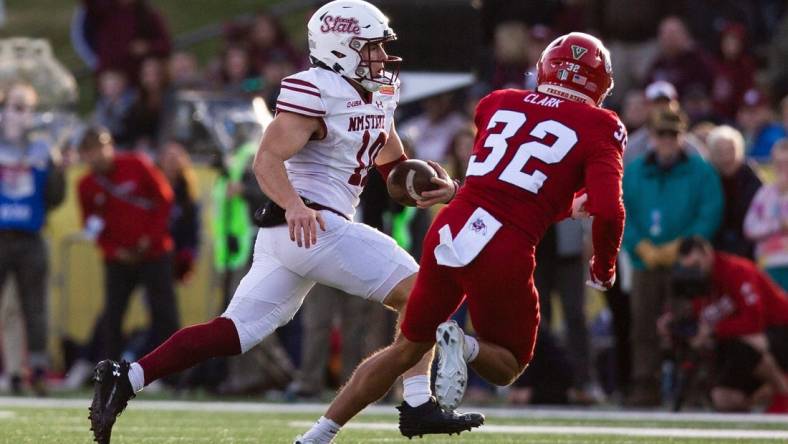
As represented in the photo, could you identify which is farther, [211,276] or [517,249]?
[211,276]

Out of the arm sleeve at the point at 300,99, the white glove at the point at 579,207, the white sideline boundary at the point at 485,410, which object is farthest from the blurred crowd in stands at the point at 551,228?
the arm sleeve at the point at 300,99

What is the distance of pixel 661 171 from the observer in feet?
34.7

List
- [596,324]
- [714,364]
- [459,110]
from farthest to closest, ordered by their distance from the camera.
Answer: [459,110] < [596,324] < [714,364]

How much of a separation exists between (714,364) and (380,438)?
3.24 m

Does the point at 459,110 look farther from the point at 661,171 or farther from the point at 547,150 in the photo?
the point at 547,150

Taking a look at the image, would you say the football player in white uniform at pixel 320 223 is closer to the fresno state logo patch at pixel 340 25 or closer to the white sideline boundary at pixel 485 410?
the fresno state logo patch at pixel 340 25

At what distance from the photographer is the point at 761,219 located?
10602mm

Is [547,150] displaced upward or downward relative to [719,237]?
upward

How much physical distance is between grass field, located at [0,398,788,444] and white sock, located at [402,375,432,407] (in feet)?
3.70

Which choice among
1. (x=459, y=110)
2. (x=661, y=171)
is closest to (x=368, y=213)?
(x=661, y=171)

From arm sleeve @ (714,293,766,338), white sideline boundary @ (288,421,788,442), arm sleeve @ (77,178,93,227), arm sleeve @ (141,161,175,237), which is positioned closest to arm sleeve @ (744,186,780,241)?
arm sleeve @ (714,293,766,338)

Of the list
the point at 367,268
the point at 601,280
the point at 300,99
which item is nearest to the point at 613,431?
the point at 601,280

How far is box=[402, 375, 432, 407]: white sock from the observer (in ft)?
20.4

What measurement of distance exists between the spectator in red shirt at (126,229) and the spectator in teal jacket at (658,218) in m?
3.17
